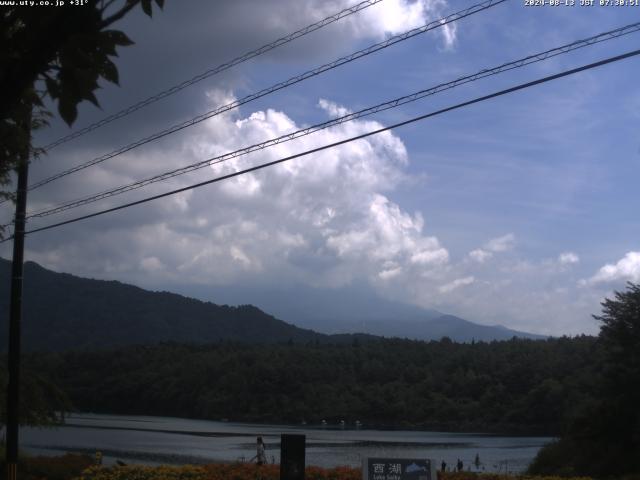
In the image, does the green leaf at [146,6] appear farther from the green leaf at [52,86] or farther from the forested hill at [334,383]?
the forested hill at [334,383]

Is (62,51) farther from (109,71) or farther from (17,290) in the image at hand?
Answer: (17,290)

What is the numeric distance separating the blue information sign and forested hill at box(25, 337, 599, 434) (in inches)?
2475

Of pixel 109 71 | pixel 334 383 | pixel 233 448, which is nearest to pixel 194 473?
pixel 109 71

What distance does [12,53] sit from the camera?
3.97m

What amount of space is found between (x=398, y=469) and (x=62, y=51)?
35.8ft

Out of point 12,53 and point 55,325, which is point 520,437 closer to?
point 12,53

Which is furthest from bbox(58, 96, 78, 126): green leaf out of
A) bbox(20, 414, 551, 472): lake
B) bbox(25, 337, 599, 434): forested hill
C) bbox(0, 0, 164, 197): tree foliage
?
bbox(25, 337, 599, 434): forested hill

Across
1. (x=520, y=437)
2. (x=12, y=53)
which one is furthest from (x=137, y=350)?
(x=12, y=53)

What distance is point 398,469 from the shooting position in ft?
43.5

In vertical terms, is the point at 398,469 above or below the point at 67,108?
below

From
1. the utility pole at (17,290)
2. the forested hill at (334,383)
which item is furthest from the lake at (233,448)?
the utility pole at (17,290)

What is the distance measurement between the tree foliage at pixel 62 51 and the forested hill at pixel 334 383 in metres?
73.4

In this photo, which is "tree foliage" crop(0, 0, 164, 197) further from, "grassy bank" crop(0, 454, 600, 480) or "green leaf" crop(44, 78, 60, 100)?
"grassy bank" crop(0, 454, 600, 480)

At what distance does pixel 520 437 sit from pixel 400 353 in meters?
42.4
